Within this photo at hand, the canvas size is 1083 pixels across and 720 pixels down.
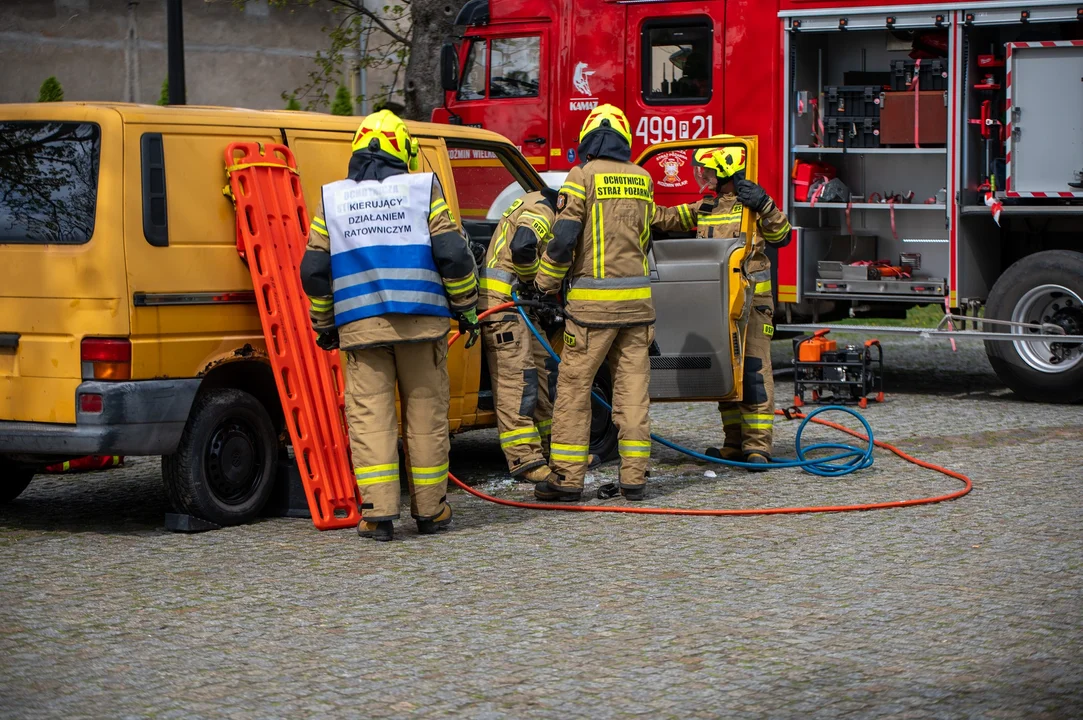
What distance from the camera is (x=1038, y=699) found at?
427cm

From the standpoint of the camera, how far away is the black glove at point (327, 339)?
6.56 meters

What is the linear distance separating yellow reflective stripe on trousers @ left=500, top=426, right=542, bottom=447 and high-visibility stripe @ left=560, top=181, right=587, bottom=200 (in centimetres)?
138

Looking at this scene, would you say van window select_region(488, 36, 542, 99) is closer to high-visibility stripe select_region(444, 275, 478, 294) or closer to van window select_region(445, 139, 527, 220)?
van window select_region(445, 139, 527, 220)

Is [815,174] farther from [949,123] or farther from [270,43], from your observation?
[270,43]

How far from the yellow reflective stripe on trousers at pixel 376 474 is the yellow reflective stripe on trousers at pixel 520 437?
1.47m

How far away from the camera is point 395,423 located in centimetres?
657

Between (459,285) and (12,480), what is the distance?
2739mm

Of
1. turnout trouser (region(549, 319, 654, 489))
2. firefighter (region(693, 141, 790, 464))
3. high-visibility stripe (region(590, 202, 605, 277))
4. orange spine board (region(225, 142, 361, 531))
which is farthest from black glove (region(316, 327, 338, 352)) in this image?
firefighter (region(693, 141, 790, 464))

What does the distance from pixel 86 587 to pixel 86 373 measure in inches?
41.3

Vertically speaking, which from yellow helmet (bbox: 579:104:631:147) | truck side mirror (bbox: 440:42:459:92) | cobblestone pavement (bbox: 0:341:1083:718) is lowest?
cobblestone pavement (bbox: 0:341:1083:718)

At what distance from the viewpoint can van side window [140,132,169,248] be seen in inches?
251

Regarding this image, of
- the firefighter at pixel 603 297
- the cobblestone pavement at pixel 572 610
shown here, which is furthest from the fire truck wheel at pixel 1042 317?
the firefighter at pixel 603 297

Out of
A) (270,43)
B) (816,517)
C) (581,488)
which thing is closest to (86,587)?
(581,488)

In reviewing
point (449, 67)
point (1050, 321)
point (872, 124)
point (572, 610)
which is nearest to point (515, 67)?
point (449, 67)
